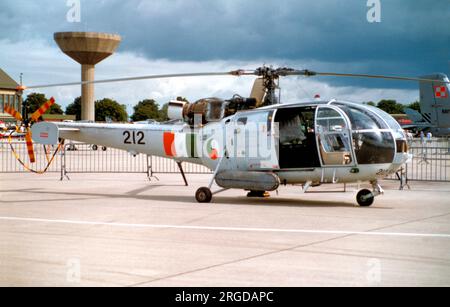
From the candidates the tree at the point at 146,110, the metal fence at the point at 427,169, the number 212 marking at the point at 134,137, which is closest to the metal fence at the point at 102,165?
the number 212 marking at the point at 134,137

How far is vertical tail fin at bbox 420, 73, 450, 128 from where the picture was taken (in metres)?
39.6

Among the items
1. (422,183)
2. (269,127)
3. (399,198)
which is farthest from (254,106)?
(422,183)

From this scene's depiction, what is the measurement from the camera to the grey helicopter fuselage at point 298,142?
12.4m

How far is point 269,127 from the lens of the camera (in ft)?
44.0

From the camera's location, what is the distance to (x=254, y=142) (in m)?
13.7

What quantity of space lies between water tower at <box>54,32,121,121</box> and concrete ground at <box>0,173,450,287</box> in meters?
94.7

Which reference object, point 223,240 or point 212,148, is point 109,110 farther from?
point 223,240

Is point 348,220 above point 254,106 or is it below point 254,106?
below

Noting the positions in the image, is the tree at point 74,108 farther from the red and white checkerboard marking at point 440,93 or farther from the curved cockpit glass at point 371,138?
the curved cockpit glass at point 371,138

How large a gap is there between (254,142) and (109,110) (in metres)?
133

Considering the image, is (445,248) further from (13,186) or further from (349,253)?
(13,186)

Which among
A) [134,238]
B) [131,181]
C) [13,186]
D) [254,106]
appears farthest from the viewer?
[131,181]

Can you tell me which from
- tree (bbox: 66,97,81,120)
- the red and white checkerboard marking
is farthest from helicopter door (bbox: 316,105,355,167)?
tree (bbox: 66,97,81,120)
